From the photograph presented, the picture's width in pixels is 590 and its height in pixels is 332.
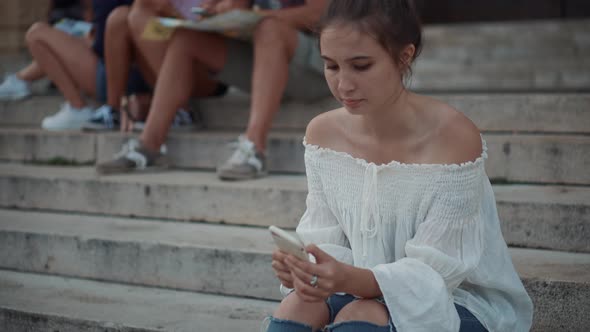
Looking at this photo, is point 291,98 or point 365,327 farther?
point 291,98

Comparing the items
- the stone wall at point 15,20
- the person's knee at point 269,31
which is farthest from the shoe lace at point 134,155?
the stone wall at point 15,20

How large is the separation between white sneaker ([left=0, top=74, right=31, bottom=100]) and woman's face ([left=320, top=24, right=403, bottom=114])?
4362 millimetres

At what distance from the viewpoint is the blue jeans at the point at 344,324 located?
220cm

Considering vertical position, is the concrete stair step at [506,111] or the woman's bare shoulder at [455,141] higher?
the woman's bare shoulder at [455,141]

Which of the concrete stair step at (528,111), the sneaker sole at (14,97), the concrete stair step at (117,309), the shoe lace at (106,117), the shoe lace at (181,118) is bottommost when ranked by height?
the concrete stair step at (117,309)

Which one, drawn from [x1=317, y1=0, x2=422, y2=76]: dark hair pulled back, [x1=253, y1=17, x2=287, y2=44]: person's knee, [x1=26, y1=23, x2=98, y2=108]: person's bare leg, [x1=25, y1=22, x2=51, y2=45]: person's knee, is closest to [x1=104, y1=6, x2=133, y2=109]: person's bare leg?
[x1=26, y1=23, x2=98, y2=108]: person's bare leg

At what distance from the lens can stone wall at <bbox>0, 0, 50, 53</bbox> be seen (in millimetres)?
7355

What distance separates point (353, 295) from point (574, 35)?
5.69 meters

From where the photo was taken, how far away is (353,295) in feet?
7.68

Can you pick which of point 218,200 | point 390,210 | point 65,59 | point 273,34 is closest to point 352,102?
point 390,210

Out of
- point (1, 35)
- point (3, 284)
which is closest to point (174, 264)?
point (3, 284)

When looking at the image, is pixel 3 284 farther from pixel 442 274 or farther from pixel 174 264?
pixel 442 274

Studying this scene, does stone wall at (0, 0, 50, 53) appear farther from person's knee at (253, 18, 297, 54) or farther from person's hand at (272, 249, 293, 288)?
person's hand at (272, 249, 293, 288)

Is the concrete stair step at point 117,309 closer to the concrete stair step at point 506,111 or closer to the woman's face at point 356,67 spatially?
the woman's face at point 356,67
